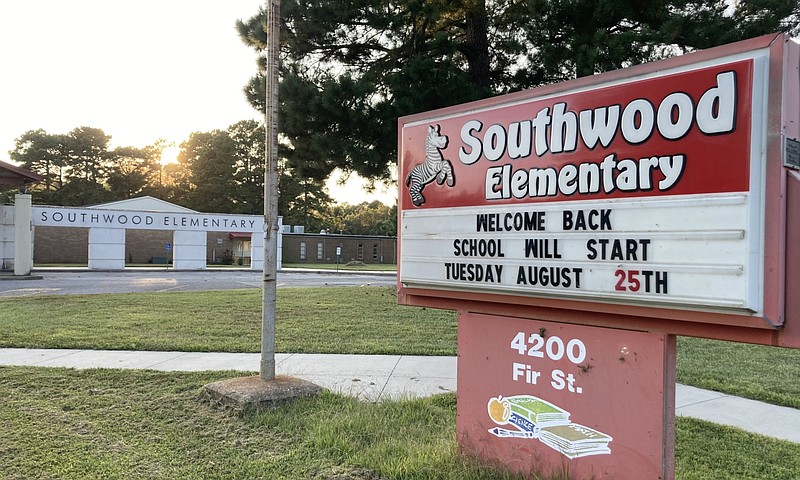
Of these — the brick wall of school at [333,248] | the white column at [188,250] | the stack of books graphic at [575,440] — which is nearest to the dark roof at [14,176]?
the white column at [188,250]

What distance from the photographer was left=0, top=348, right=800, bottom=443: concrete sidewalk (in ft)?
17.4

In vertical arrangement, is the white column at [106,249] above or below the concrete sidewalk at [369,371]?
above

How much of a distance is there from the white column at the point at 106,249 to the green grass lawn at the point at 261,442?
29.4m

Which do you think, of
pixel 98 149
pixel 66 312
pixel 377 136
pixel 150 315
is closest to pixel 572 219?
pixel 377 136

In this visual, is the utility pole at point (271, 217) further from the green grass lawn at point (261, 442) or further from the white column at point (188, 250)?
the white column at point (188, 250)

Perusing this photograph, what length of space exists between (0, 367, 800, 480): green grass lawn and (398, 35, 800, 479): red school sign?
2.09 feet

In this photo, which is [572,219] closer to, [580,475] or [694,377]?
[580,475]

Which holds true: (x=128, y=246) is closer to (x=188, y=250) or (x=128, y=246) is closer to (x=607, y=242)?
(x=188, y=250)

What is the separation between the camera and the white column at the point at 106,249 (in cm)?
3186

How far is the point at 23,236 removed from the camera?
90.4 feet

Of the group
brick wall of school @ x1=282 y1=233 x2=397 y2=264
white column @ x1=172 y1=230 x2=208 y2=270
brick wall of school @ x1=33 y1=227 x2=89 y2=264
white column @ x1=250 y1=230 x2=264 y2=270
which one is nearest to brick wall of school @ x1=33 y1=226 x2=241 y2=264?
brick wall of school @ x1=33 y1=227 x2=89 y2=264

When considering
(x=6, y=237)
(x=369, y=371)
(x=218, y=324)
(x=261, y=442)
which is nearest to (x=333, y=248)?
(x=6, y=237)

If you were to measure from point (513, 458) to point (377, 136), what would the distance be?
9519mm

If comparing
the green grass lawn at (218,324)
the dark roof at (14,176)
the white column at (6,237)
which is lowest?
the green grass lawn at (218,324)
